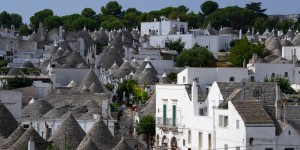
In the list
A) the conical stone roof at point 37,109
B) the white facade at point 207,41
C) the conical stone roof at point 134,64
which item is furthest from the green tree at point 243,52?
the conical stone roof at point 37,109

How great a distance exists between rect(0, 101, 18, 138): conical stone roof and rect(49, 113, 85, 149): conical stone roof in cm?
331

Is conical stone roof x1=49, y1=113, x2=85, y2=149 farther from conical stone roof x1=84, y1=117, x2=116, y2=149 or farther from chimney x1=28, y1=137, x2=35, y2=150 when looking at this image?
chimney x1=28, y1=137, x2=35, y2=150

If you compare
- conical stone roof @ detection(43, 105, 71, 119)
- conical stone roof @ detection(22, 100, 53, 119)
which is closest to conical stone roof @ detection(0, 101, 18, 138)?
conical stone roof @ detection(43, 105, 71, 119)

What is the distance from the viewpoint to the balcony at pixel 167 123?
45.5m

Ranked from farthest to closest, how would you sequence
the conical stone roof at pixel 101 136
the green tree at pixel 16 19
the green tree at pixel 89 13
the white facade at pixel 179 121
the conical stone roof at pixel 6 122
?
1. the green tree at pixel 89 13
2. the green tree at pixel 16 19
3. the conical stone roof at pixel 6 122
4. the white facade at pixel 179 121
5. the conical stone roof at pixel 101 136

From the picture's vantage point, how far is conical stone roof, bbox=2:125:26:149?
39.8 metres

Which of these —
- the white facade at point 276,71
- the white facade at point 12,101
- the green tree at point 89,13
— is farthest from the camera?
the green tree at point 89,13

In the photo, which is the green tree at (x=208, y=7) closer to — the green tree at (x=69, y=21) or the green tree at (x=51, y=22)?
the green tree at (x=69, y=21)

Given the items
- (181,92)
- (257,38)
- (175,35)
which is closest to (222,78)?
(181,92)

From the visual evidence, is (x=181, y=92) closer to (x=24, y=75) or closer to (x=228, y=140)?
(x=228, y=140)

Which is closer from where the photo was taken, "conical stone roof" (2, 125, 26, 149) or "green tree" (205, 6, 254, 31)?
"conical stone roof" (2, 125, 26, 149)

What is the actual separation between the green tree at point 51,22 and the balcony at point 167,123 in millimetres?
98448

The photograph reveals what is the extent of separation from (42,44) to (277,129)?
2954 inches

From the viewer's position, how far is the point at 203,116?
1630 inches
